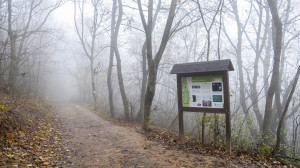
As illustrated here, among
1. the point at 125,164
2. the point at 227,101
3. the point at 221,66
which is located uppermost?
the point at 221,66

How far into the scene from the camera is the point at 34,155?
509 cm

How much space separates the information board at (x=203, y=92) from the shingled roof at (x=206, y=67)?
354 mm

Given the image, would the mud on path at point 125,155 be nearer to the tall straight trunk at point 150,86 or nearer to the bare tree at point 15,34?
the tall straight trunk at point 150,86

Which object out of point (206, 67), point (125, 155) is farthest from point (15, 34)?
point (206, 67)

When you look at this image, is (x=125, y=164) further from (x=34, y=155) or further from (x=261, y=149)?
(x=261, y=149)

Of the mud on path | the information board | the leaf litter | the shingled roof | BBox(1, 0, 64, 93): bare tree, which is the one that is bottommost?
the mud on path

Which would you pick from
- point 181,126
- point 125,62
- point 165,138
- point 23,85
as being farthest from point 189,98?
point 125,62

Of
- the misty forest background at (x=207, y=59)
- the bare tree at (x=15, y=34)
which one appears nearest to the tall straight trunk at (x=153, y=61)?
the misty forest background at (x=207, y=59)

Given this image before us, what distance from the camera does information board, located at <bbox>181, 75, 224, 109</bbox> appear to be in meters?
5.75

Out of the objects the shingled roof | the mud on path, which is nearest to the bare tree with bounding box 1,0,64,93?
the mud on path

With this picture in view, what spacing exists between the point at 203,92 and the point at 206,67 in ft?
2.71

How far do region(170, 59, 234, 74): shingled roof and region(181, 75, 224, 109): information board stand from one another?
354 mm

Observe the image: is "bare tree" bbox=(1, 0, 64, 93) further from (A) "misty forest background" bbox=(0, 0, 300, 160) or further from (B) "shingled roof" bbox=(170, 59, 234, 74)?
(B) "shingled roof" bbox=(170, 59, 234, 74)

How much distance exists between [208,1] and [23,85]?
684 inches
